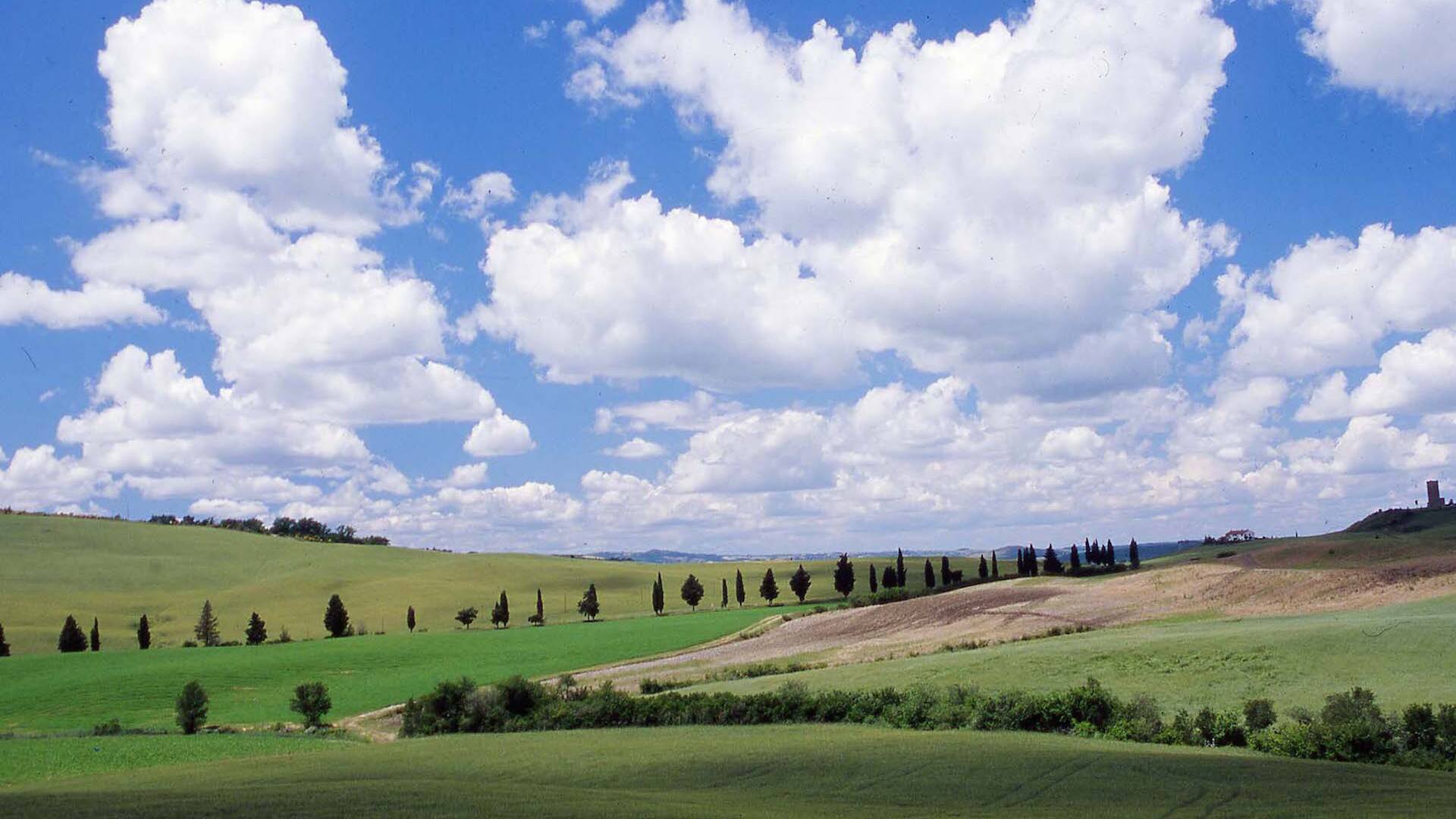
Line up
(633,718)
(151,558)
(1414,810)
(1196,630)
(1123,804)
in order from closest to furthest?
(1414,810) → (1123,804) → (633,718) → (1196,630) → (151,558)

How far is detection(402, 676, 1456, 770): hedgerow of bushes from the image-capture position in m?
26.7

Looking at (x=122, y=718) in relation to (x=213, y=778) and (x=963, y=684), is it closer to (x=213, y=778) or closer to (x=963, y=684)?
(x=213, y=778)

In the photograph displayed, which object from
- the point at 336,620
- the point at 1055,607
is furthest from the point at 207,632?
the point at 1055,607

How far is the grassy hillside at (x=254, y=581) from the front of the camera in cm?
12388

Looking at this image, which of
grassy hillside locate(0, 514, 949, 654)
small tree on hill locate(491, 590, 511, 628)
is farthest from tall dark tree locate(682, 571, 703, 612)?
small tree on hill locate(491, 590, 511, 628)

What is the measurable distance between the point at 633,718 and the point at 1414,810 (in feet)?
89.8

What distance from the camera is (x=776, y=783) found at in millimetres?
23703

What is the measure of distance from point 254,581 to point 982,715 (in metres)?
141

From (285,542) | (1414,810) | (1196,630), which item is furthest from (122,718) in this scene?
(285,542)

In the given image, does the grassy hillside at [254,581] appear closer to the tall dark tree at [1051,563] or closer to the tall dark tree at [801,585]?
the tall dark tree at [801,585]

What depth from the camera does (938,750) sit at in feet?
88.6

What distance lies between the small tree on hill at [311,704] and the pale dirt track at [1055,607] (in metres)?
15.6

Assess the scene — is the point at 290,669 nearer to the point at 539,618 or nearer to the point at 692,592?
the point at 539,618

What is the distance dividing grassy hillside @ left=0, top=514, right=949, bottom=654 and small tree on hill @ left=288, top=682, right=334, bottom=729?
223ft
